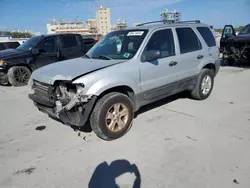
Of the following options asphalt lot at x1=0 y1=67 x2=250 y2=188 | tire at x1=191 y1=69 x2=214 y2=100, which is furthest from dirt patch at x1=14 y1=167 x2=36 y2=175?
tire at x1=191 y1=69 x2=214 y2=100

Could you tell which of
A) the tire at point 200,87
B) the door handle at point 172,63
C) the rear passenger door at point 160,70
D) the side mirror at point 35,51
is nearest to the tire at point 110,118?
the rear passenger door at point 160,70

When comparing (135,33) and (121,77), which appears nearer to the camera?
(121,77)

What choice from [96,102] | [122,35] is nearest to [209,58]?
[122,35]

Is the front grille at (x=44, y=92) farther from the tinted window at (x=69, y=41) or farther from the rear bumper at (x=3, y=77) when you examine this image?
the tinted window at (x=69, y=41)

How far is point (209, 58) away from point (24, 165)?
456 centimetres

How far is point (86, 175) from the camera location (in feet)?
9.32

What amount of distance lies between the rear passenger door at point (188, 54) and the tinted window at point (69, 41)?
5226mm

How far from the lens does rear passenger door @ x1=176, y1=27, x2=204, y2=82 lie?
Result: 15.3ft

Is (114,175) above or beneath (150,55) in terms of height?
beneath

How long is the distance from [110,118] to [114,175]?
3.44 ft

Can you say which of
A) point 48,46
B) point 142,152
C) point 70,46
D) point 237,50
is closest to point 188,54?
point 142,152

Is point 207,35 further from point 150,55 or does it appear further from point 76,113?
point 76,113

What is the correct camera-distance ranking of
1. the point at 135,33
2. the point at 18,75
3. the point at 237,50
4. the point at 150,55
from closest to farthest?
the point at 150,55, the point at 135,33, the point at 18,75, the point at 237,50

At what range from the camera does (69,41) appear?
877 centimetres
